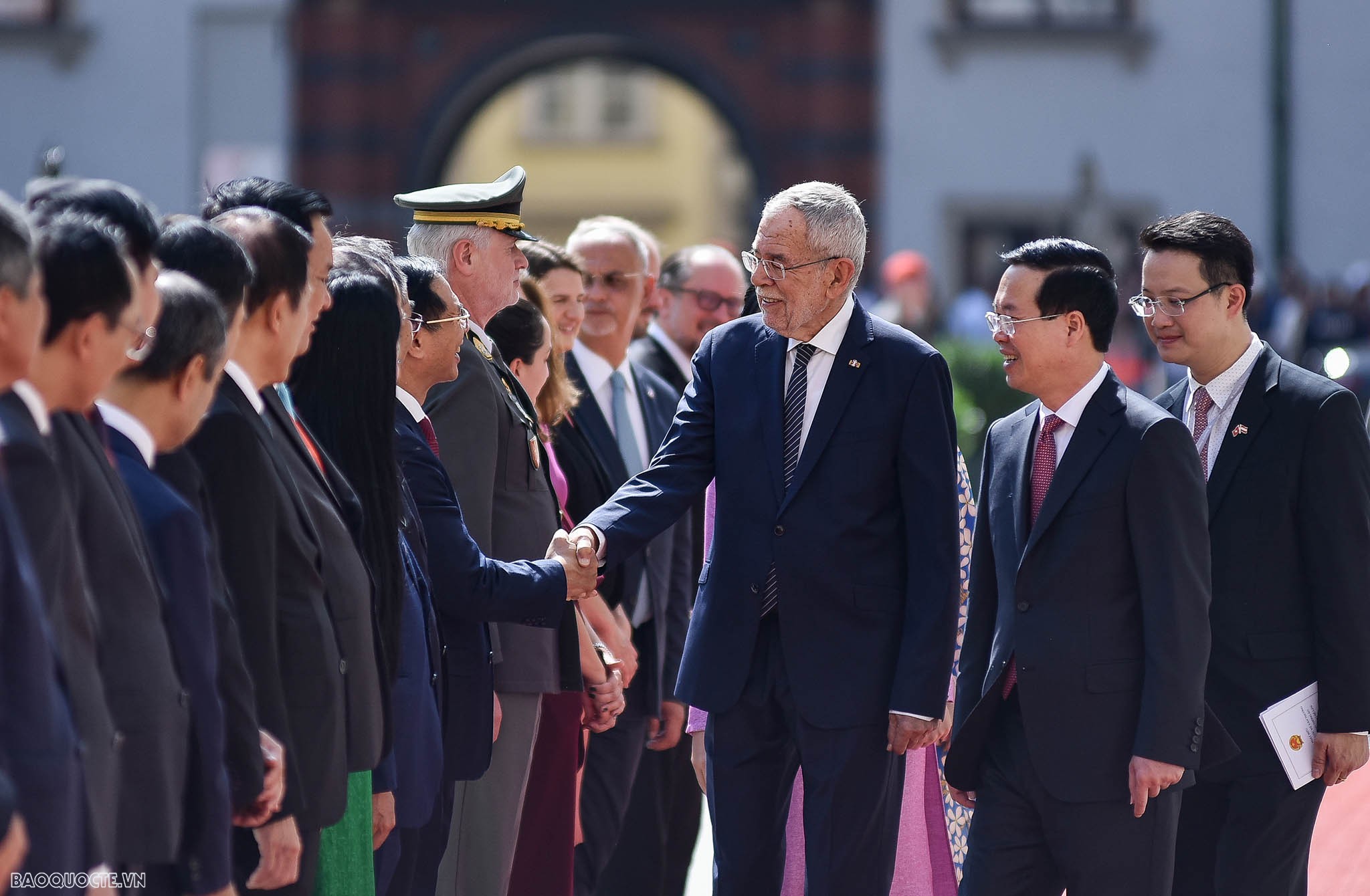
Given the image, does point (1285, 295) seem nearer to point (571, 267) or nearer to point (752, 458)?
point (571, 267)

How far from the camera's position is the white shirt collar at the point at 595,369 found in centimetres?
605

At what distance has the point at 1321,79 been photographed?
20.7 meters

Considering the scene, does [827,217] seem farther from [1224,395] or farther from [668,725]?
[668,725]

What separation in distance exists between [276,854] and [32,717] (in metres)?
0.94

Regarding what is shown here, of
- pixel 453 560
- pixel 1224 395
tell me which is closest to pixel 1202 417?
pixel 1224 395

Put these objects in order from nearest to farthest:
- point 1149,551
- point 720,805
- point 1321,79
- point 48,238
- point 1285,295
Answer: point 48,238
point 1149,551
point 720,805
point 1285,295
point 1321,79

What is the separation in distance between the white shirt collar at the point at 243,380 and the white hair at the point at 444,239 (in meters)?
1.49

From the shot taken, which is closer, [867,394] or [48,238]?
[48,238]

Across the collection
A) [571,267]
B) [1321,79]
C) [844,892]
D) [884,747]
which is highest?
[1321,79]

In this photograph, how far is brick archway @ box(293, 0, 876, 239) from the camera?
2134 centimetres

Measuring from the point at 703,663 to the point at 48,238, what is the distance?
7.03 feet

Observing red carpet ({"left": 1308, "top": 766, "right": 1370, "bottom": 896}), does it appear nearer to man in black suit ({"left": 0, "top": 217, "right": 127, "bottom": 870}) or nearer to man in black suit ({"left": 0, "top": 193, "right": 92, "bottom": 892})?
man in black suit ({"left": 0, "top": 217, "right": 127, "bottom": 870})

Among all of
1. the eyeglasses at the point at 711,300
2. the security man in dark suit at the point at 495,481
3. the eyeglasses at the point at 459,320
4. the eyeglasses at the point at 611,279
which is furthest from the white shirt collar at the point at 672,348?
the eyeglasses at the point at 459,320

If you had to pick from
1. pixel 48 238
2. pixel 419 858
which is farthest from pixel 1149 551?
pixel 48 238
